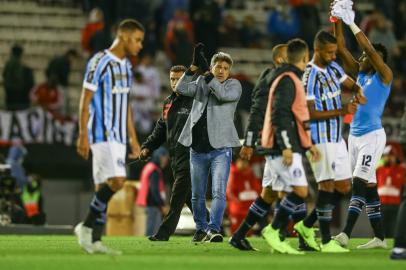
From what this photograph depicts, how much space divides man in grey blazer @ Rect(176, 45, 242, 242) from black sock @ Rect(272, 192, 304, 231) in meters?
Result: 2.47

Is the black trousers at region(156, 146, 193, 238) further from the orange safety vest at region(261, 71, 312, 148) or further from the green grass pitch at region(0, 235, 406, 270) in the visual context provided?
the orange safety vest at region(261, 71, 312, 148)

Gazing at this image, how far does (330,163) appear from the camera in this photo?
1465 centimetres

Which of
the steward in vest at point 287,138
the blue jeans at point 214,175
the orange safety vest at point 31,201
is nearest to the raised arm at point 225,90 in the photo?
the blue jeans at point 214,175

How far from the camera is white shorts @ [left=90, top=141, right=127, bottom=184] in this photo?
13.7m

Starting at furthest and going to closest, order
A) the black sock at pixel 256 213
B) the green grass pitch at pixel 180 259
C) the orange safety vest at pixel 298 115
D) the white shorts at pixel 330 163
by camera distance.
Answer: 1. the white shorts at pixel 330 163
2. the black sock at pixel 256 213
3. the orange safety vest at pixel 298 115
4. the green grass pitch at pixel 180 259

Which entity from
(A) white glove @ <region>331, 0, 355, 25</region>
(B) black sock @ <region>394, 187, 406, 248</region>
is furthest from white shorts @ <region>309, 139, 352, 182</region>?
(B) black sock @ <region>394, 187, 406, 248</region>

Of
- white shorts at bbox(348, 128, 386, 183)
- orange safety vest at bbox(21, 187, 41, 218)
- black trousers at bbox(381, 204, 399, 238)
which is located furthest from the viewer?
orange safety vest at bbox(21, 187, 41, 218)

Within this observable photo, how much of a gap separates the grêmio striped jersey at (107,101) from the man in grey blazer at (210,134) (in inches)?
106

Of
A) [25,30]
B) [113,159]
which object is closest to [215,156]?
[113,159]

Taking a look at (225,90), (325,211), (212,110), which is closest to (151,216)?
(212,110)

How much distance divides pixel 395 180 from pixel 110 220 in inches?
214

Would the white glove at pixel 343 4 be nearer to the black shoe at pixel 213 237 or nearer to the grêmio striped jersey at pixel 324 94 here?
the grêmio striped jersey at pixel 324 94

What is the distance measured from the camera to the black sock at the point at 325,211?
48.6ft

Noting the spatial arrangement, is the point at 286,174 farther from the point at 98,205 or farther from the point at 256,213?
the point at 98,205
